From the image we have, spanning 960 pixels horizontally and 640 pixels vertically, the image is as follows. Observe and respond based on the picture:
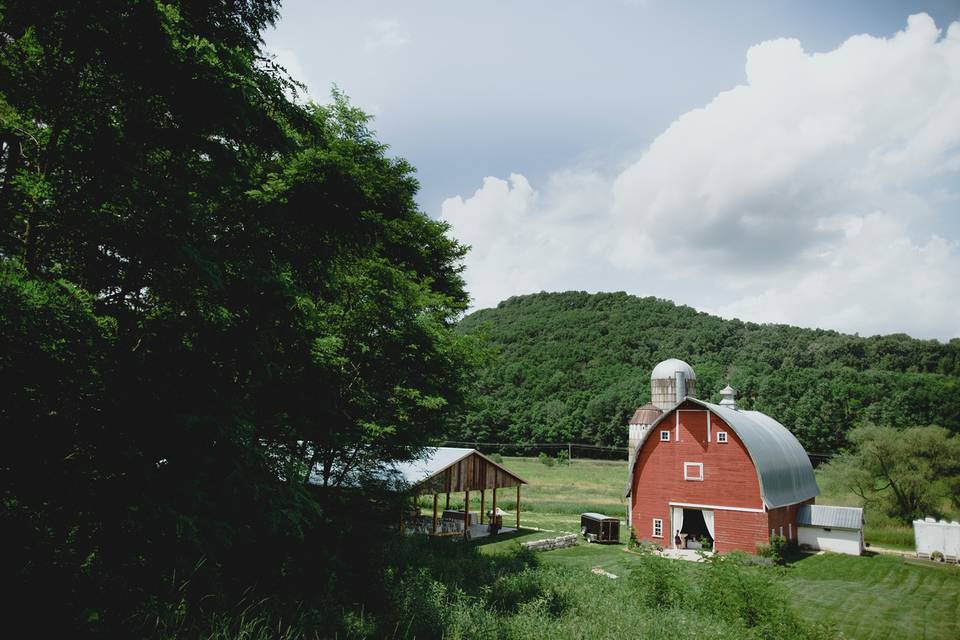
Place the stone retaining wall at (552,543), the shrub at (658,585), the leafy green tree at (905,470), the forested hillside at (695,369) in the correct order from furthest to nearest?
1. the forested hillside at (695,369)
2. the leafy green tree at (905,470)
3. the stone retaining wall at (552,543)
4. the shrub at (658,585)

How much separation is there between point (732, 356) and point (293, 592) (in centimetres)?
9509

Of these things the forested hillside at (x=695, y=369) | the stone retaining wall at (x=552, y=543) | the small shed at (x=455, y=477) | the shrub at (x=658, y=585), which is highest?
the forested hillside at (x=695, y=369)

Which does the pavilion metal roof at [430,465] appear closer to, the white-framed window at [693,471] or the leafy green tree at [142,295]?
the white-framed window at [693,471]

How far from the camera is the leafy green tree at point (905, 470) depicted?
29531 millimetres

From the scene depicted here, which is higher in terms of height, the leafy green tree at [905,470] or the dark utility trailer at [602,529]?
the leafy green tree at [905,470]

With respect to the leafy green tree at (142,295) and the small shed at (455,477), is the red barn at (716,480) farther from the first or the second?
the leafy green tree at (142,295)

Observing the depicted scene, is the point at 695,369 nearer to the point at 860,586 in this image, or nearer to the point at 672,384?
the point at 672,384

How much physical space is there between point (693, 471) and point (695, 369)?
209ft

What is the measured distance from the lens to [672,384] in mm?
38938

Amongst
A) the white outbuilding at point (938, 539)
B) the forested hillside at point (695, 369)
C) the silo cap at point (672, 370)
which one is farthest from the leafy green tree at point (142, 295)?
the forested hillside at point (695, 369)

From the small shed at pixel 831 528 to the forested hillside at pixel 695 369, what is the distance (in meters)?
44.0

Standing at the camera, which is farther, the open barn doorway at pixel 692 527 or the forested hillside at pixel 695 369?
the forested hillside at pixel 695 369

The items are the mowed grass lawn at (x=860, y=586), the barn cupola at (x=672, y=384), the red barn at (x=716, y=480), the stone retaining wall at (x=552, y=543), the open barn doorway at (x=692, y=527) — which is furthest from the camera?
the barn cupola at (x=672, y=384)

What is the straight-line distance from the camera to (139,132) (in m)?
6.88
